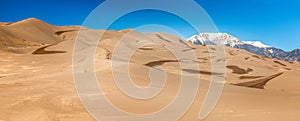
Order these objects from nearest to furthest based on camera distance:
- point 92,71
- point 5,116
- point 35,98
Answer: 1. point 5,116
2. point 35,98
3. point 92,71

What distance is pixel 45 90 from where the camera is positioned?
913 cm

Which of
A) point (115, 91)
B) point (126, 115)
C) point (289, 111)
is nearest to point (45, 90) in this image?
point (115, 91)

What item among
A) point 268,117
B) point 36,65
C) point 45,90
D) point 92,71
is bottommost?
point 268,117

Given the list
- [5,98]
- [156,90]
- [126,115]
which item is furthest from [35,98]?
[156,90]

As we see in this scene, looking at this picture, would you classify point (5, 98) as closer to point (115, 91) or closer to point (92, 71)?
point (115, 91)

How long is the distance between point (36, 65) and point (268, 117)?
13.4 meters

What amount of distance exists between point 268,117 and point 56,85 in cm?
659

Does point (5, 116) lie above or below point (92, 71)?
below

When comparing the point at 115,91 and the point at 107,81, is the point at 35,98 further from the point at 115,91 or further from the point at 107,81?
the point at 107,81

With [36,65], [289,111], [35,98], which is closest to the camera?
[35,98]

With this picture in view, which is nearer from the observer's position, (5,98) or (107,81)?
(5,98)

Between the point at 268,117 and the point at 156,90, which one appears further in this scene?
the point at 156,90

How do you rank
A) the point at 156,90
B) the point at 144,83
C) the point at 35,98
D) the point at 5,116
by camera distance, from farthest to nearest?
the point at 144,83 → the point at 156,90 → the point at 35,98 → the point at 5,116

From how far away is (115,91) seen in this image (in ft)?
32.0
